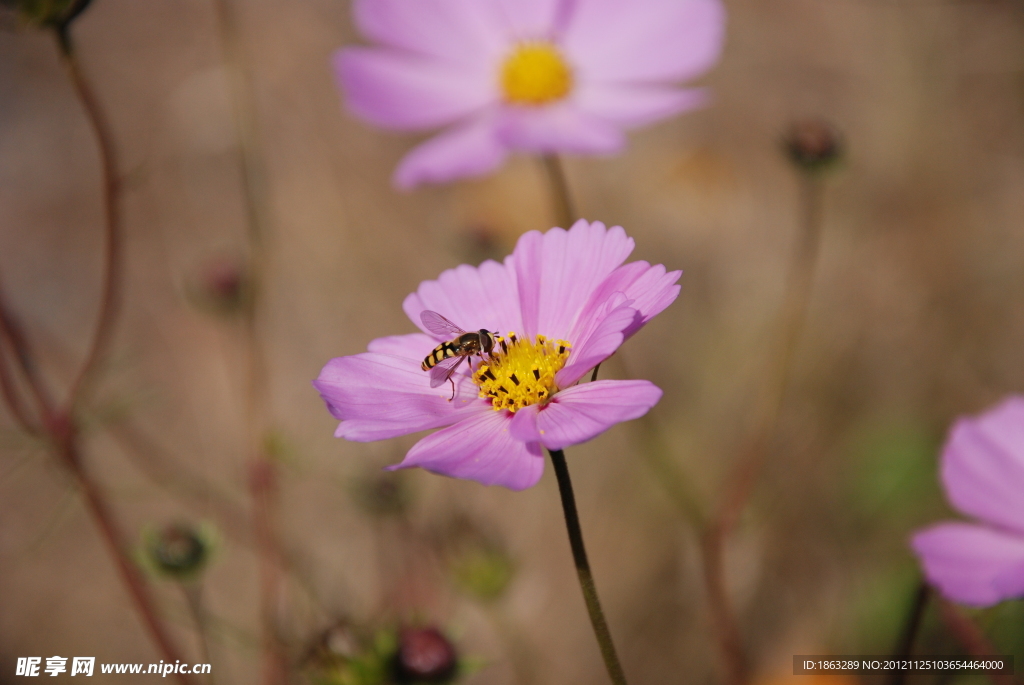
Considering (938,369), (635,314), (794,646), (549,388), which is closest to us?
(635,314)

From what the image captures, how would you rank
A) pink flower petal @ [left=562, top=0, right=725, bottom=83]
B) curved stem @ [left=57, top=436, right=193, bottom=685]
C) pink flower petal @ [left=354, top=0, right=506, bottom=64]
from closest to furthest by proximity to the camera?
curved stem @ [left=57, top=436, right=193, bottom=685] → pink flower petal @ [left=562, top=0, right=725, bottom=83] → pink flower petal @ [left=354, top=0, right=506, bottom=64]

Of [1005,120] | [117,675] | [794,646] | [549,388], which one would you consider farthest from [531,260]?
[1005,120]

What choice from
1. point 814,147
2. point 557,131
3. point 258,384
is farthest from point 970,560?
point 258,384

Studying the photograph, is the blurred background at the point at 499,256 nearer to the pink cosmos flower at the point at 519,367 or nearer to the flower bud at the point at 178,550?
the flower bud at the point at 178,550

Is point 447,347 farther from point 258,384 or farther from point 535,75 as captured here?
point 258,384

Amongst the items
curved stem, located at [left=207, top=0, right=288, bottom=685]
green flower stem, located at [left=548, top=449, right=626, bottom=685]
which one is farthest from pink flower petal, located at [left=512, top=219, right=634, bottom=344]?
curved stem, located at [left=207, top=0, right=288, bottom=685]

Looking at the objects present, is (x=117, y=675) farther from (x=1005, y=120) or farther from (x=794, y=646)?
(x=1005, y=120)

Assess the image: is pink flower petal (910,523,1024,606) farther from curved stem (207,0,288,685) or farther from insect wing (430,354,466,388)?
curved stem (207,0,288,685)

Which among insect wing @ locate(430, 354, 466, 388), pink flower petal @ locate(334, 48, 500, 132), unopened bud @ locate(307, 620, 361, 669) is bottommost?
unopened bud @ locate(307, 620, 361, 669)
